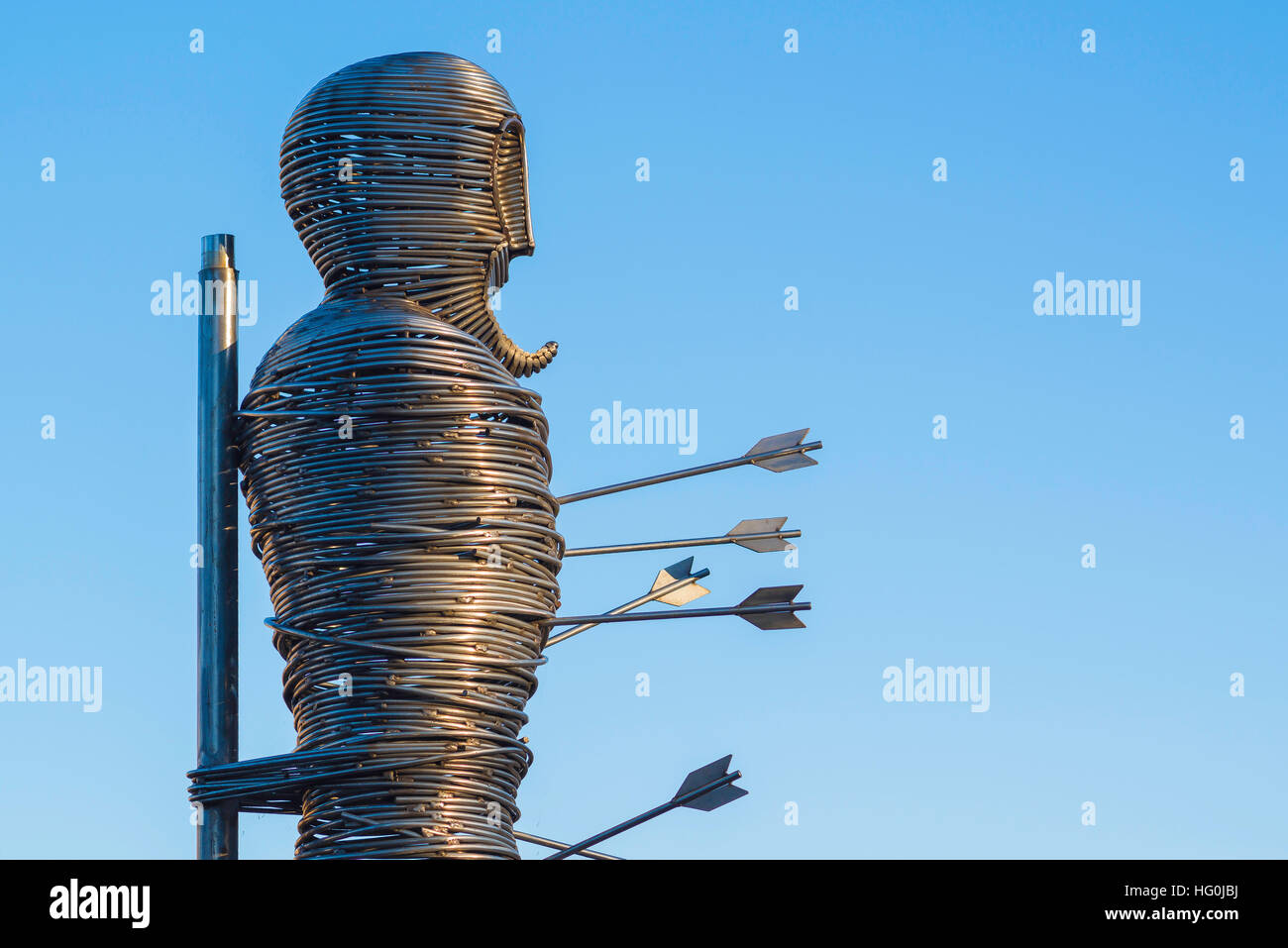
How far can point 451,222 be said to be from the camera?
12.3 meters

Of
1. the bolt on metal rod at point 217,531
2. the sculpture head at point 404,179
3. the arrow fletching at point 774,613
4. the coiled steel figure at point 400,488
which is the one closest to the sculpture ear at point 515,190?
the sculpture head at point 404,179

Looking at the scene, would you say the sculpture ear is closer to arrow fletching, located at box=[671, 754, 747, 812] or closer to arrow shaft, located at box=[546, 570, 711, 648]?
arrow shaft, located at box=[546, 570, 711, 648]

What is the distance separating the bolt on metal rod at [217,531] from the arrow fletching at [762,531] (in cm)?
295

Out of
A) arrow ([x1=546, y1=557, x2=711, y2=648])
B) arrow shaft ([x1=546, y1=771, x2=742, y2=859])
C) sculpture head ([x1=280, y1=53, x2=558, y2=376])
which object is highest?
sculpture head ([x1=280, y1=53, x2=558, y2=376])

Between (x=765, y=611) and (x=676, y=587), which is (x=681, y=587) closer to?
(x=676, y=587)

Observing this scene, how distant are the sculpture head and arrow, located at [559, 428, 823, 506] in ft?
4.02

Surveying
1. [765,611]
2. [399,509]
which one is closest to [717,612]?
[765,611]

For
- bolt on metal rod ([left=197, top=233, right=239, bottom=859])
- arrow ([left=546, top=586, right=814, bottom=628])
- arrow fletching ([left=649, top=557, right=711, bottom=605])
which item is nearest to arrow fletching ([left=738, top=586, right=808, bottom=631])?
arrow ([left=546, top=586, right=814, bottom=628])

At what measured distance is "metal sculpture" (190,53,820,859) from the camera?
1133cm

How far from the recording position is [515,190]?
12766 millimetres

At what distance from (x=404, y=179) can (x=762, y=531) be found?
293 centimetres

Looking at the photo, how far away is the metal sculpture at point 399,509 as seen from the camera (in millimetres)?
11328
